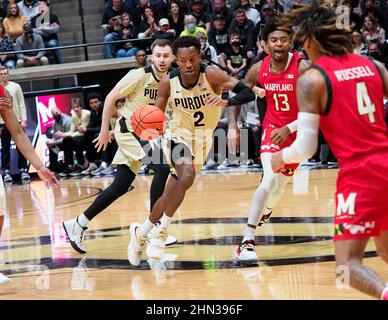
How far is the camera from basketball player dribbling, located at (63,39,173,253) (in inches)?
331

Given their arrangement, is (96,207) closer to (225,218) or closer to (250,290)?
(225,218)

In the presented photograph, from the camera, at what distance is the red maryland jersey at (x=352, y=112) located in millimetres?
4656

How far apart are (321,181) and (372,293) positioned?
858cm

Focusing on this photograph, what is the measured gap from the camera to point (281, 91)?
7.85m

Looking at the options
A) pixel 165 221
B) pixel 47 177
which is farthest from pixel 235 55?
pixel 47 177

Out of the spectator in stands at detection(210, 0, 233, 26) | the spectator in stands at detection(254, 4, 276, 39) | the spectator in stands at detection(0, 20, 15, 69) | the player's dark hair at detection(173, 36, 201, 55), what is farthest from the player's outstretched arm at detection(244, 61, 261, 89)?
the spectator in stands at detection(0, 20, 15, 69)

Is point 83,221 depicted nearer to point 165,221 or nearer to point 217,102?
point 165,221

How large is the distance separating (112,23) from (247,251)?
40.8 ft

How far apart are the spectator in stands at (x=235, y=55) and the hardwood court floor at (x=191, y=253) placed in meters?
4.26

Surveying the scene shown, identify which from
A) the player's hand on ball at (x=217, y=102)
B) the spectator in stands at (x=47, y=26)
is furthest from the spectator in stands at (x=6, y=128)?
the player's hand on ball at (x=217, y=102)

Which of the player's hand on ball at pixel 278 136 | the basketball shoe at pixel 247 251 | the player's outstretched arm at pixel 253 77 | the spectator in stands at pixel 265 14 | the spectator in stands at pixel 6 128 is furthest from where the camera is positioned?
the spectator in stands at pixel 265 14

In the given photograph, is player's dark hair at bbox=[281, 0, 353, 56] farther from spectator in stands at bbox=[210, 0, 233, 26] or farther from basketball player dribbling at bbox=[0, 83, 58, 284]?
spectator in stands at bbox=[210, 0, 233, 26]

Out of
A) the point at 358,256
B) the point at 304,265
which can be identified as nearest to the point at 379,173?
the point at 358,256

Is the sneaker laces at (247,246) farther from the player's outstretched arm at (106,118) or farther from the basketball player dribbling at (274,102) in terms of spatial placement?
the player's outstretched arm at (106,118)
